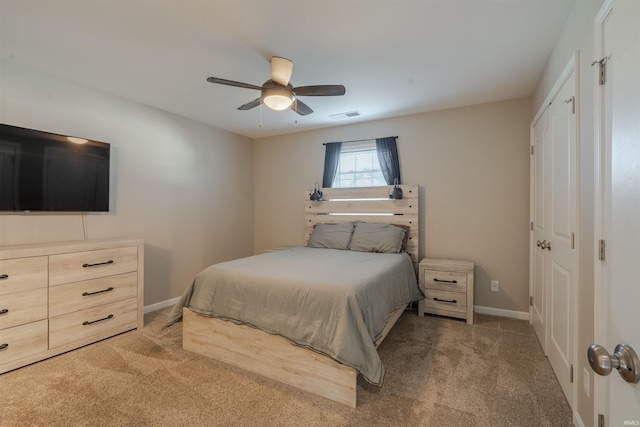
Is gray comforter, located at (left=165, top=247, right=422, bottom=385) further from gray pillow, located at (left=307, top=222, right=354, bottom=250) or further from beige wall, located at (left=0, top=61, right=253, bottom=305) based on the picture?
beige wall, located at (left=0, top=61, right=253, bottom=305)

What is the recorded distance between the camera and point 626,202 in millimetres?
600

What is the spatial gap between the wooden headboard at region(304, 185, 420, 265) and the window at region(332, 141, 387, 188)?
0.69ft

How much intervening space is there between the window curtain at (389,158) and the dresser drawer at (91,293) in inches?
125

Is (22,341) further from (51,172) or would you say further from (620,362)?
(620,362)

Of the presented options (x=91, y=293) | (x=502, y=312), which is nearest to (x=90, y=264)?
(x=91, y=293)

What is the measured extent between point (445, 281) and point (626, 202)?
9.14 ft

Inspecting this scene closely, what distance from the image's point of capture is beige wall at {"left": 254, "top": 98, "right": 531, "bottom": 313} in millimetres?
3223

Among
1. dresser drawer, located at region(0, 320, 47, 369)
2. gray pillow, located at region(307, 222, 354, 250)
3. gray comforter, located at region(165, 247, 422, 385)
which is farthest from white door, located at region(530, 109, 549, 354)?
dresser drawer, located at region(0, 320, 47, 369)

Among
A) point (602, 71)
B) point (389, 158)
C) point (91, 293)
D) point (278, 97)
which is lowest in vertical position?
point (91, 293)

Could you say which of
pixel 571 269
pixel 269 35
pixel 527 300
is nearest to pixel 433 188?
pixel 527 300

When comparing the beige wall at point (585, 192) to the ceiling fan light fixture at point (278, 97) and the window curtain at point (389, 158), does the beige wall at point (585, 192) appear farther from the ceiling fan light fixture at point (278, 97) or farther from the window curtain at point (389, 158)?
the window curtain at point (389, 158)

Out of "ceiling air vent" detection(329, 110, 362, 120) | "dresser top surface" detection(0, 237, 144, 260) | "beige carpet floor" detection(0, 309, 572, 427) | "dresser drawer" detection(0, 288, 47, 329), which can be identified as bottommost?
"beige carpet floor" detection(0, 309, 572, 427)

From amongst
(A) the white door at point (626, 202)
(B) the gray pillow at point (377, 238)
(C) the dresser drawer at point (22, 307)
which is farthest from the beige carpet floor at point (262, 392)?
(A) the white door at point (626, 202)

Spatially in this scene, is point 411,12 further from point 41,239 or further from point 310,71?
point 41,239
